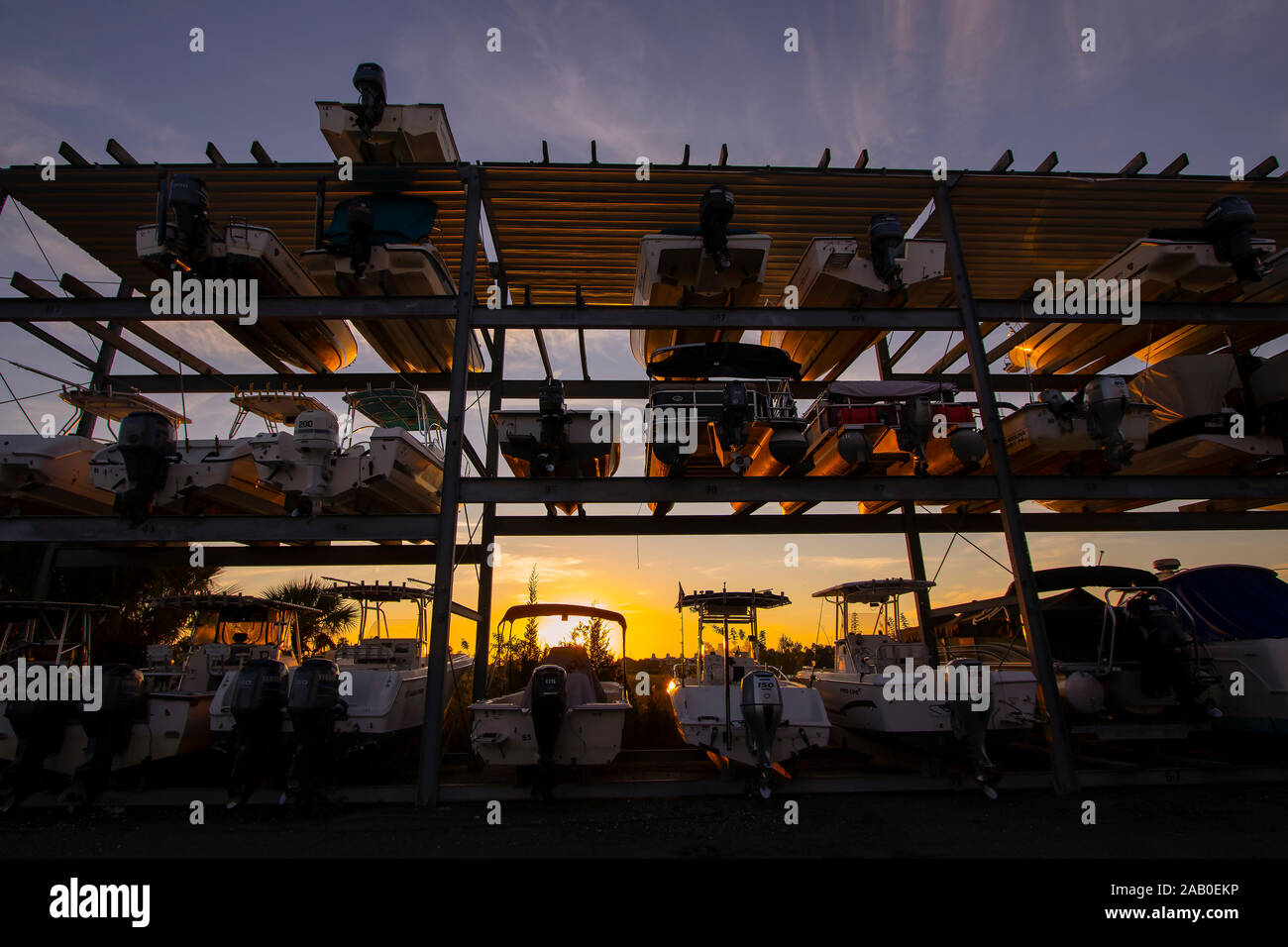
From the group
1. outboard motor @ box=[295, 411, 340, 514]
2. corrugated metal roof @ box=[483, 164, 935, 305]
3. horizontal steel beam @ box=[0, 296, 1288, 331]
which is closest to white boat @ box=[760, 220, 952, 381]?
horizontal steel beam @ box=[0, 296, 1288, 331]

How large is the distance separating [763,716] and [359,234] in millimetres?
6923

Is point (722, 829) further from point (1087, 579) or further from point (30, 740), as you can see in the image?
point (1087, 579)

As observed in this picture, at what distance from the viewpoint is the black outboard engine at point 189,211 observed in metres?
6.70

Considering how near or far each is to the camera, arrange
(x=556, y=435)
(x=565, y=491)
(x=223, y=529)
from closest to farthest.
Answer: (x=223, y=529)
(x=565, y=491)
(x=556, y=435)

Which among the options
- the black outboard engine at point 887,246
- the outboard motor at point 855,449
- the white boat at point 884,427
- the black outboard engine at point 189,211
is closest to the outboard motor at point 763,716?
the white boat at point 884,427

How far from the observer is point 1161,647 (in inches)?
256

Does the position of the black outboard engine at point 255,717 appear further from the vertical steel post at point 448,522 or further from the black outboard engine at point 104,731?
the vertical steel post at point 448,522

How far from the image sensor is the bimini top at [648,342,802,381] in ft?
25.3

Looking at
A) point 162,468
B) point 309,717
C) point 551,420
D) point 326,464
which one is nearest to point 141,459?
point 162,468

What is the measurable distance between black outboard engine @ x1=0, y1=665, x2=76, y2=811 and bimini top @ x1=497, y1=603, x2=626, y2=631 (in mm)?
4212

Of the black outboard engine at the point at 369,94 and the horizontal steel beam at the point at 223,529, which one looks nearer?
the horizontal steel beam at the point at 223,529

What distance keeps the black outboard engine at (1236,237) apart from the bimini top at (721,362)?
206 inches

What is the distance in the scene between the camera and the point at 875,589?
319 inches

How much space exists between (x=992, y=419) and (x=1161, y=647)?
118 inches
